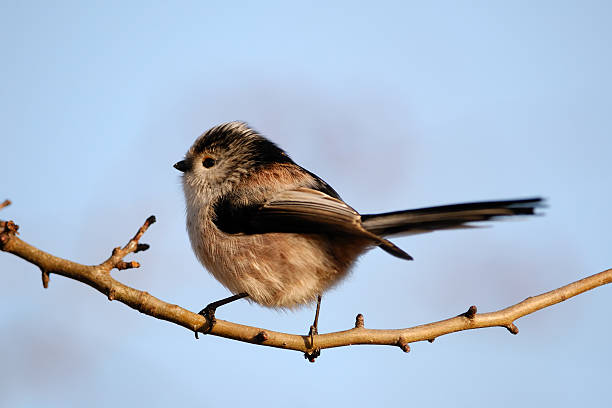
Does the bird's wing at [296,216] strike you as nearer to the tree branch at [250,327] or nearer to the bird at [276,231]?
the bird at [276,231]

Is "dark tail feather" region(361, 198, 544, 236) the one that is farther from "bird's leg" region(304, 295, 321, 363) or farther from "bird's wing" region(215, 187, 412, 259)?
"bird's leg" region(304, 295, 321, 363)

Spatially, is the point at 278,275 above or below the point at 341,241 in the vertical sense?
below

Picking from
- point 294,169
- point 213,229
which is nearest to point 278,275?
point 213,229

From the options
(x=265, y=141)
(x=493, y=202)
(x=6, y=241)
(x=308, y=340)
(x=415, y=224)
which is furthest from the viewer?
(x=265, y=141)

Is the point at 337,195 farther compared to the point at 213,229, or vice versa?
the point at 337,195

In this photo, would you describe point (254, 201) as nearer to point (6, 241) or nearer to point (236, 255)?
point (236, 255)

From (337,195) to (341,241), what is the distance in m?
0.53

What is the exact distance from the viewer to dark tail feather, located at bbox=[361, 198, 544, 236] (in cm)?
268

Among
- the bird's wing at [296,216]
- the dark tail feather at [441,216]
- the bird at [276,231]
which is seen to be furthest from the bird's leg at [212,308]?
the dark tail feather at [441,216]

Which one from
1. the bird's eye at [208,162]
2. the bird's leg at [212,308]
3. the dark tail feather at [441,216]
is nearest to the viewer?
the dark tail feather at [441,216]

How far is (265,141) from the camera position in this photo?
4.39 meters

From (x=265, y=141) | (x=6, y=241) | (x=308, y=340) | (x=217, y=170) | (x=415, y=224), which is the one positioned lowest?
(x=6, y=241)

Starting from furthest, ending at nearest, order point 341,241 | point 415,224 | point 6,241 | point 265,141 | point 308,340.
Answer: point 265,141, point 341,241, point 308,340, point 415,224, point 6,241

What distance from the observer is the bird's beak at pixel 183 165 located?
13.9 feet
